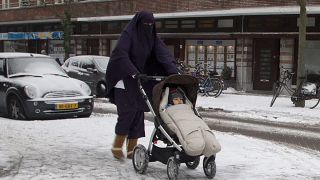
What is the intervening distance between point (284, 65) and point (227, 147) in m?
16.6

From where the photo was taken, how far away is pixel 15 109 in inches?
472

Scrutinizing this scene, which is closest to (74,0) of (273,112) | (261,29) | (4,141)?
(261,29)

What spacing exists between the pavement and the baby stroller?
370 centimetres

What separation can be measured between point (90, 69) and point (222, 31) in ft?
28.5

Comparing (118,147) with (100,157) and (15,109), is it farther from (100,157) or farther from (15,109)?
(15,109)

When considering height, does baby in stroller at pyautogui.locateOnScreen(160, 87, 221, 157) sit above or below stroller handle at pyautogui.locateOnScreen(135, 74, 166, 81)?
below

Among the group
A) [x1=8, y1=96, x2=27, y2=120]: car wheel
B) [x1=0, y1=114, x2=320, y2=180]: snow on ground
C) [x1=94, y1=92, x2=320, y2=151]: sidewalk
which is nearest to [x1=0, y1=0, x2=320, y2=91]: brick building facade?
[x1=94, y1=92, x2=320, y2=151]: sidewalk

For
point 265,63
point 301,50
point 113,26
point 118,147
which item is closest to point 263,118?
point 301,50

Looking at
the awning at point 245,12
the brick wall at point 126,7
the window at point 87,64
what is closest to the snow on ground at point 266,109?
the window at point 87,64

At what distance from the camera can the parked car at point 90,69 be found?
19255mm

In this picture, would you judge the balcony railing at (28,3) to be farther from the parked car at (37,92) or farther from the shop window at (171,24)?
the parked car at (37,92)

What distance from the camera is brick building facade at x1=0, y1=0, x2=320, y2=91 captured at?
931 inches

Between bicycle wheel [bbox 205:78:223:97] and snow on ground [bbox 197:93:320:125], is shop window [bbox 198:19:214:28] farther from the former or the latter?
snow on ground [bbox 197:93:320:125]

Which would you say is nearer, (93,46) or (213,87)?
(213,87)
